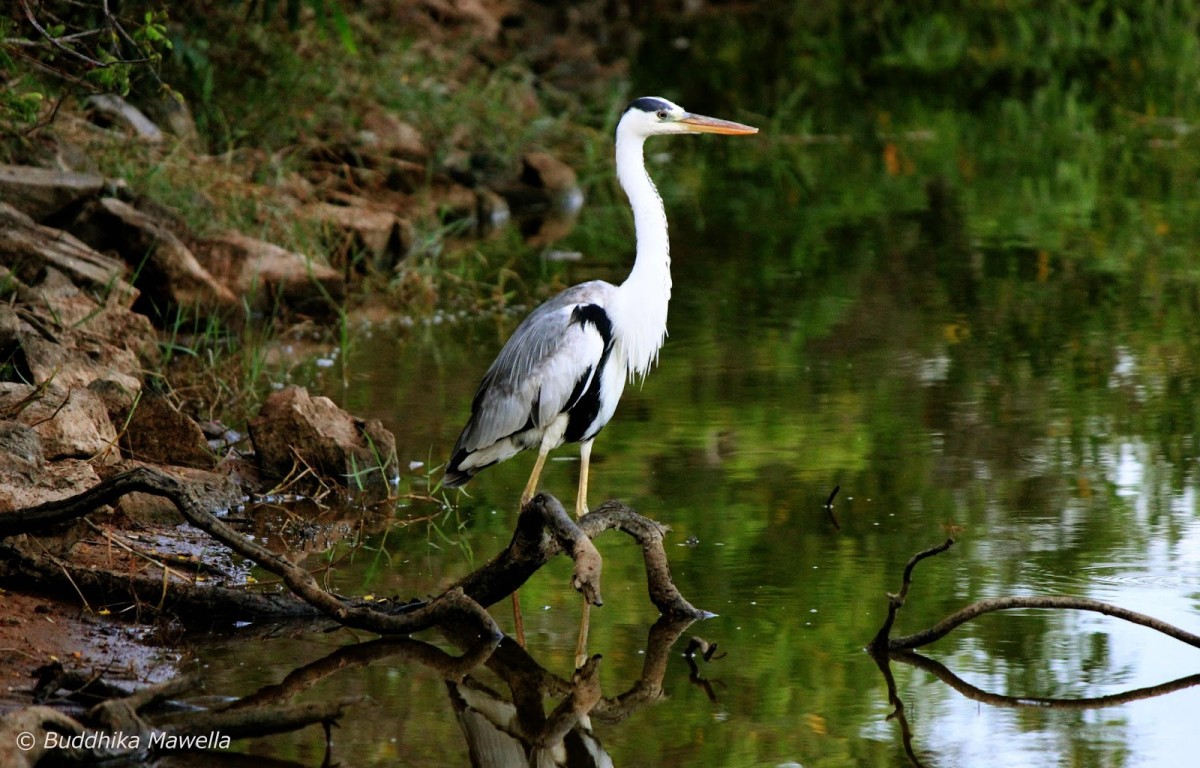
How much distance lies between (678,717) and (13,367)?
11.5 feet

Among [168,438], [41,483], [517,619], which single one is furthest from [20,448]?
[517,619]

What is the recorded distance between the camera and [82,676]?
483 cm

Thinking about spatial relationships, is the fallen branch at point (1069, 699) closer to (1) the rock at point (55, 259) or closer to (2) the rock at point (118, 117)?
(1) the rock at point (55, 259)

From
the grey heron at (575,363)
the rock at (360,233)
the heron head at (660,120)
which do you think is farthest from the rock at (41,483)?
the rock at (360,233)

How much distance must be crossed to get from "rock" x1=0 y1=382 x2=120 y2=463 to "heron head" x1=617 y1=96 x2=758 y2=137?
2407 millimetres

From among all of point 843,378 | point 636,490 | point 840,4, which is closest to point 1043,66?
point 840,4

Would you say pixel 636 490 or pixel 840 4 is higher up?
pixel 840 4

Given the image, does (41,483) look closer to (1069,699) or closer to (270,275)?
(1069,699)

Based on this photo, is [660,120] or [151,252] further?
[151,252]

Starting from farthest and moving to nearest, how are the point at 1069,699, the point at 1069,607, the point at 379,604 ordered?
the point at 379,604, the point at 1069,699, the point at 1069,607

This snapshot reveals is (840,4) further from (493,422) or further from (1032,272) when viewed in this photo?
(493,422)

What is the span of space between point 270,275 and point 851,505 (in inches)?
183

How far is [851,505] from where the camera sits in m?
6.94

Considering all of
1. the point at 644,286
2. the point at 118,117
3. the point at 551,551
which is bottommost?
the point at 551,551
